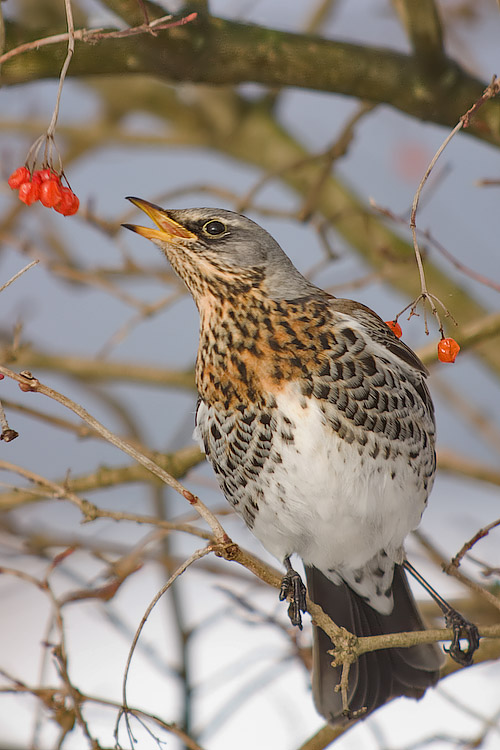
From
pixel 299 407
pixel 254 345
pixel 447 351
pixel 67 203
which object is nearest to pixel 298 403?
pixel 299 407

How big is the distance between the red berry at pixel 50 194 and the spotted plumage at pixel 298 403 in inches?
7.6

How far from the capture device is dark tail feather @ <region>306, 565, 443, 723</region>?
141 cm

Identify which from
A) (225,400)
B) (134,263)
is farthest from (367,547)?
(134,263)

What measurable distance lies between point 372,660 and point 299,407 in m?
0.55

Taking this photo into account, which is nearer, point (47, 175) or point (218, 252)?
point (47, 175)

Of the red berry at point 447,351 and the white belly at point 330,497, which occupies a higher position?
the white belly at point 330,497

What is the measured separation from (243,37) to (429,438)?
0.70 m

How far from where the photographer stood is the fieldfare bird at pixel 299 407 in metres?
1.22

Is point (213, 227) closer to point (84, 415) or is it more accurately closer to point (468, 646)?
point (84, 415)

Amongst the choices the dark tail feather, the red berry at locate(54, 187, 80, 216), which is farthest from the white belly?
the red berry at locate(54, 187, 80, 216)

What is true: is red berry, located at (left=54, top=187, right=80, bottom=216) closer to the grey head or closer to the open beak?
the open beak

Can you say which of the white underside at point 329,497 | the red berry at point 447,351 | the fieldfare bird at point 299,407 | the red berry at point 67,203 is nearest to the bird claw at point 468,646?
the fieldfare bird at point 299,407

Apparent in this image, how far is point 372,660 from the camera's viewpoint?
1.46 metres

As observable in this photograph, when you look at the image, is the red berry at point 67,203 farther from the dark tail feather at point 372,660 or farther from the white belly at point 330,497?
the dark tail feather at point 372,660
